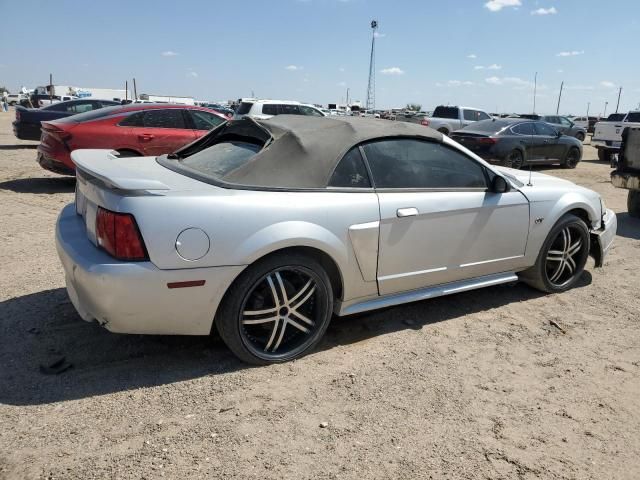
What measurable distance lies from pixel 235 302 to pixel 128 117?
6509mm

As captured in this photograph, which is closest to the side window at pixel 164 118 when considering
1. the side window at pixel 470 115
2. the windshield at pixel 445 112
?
the windshield at pixel 445 112

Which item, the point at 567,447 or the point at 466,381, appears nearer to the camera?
the point at 567,447

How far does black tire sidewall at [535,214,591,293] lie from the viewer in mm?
4391

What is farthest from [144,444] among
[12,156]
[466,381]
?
[12,156]

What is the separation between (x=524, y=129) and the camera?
540 inches

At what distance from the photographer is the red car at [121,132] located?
7.96 metres

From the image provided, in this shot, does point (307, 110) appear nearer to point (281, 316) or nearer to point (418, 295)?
point (418, 295)

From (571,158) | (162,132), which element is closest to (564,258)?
(162,132)

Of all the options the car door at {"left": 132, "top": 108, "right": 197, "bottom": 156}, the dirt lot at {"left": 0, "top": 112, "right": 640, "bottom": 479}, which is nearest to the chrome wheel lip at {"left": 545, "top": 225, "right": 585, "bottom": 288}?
the dirt lot at {"left": 0, "top": 112, "right": 640, "bottom": 479}

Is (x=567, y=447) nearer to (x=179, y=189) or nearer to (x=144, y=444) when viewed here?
(x=144, y=444)

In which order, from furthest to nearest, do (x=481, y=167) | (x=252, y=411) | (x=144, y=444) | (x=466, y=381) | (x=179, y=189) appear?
(x=481, y=167) → (x=466, y=381) → (x=179, y=189) → (x=252, y=411) → (x=144, y=444)

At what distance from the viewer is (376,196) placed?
3418 mm

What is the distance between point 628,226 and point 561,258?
4.08 metres

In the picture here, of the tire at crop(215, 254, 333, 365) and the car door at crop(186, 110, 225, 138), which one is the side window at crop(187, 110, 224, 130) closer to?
the car door at crop(186, 110, 225, 138)
